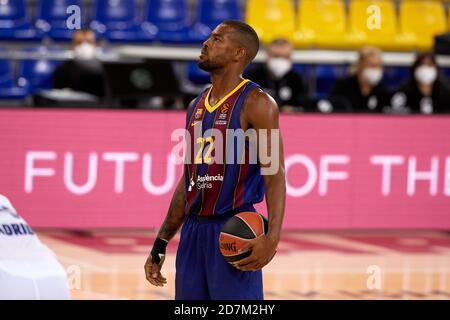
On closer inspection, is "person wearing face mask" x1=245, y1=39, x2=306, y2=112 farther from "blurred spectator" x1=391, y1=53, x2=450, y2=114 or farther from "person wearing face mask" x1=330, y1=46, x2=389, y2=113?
"blurred spectator" x1=391, y1=53, x2=450, y2=114

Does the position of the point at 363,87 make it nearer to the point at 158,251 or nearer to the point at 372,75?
the point at 372,75

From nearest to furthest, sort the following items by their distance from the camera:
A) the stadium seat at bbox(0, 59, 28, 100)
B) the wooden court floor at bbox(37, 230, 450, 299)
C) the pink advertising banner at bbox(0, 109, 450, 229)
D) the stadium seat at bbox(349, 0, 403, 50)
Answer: the wooden court floor at bbox(37, 230, 450, 299), the pink advertising banner at bbox(0, 109, 450, 229), the stadium seat at bbox(0, 59, 28, 100), the stadium seat at bbox(349, 0, 403, 50)

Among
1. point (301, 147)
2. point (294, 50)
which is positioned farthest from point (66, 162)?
point (294, 50)

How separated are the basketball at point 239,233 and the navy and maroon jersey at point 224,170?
151 mm

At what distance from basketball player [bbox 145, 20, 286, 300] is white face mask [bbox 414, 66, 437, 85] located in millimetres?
8294

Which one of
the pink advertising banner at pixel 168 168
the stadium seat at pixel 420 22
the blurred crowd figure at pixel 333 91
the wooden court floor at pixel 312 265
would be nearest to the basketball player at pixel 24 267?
the wooden court floor at pixel 312 265

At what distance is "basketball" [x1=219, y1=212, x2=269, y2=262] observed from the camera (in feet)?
17.1

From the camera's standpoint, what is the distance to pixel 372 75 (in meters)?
13.2

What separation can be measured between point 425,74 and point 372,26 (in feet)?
11.0

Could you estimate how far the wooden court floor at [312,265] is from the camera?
29.6 ft

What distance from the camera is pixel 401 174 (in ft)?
39.6

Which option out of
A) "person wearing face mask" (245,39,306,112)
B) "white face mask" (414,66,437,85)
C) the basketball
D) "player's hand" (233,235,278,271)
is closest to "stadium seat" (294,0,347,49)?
"white face mask" (414,66,437,85)

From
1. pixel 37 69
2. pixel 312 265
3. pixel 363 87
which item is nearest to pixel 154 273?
pixel 312 265

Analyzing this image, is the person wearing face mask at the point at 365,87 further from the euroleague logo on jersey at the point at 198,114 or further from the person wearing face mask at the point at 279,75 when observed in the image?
the euroleague logo on jersey at the point at 198,114
